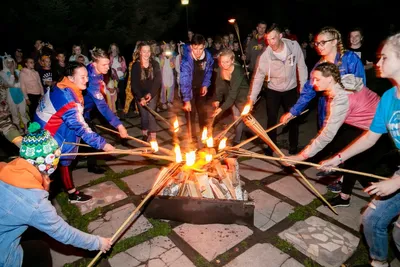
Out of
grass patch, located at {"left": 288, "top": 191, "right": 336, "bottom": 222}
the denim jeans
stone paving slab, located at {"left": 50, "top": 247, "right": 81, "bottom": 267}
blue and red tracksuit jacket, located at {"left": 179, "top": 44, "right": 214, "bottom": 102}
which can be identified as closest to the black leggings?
stone paving slab, located at {"left": 50, "top": 247, "right": 81, "bottom": 267}

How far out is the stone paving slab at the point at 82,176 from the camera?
5348 millimetres

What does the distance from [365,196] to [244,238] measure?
92.9 inches

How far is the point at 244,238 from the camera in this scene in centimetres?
381

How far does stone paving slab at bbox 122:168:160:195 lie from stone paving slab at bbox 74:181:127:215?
0.79 feet

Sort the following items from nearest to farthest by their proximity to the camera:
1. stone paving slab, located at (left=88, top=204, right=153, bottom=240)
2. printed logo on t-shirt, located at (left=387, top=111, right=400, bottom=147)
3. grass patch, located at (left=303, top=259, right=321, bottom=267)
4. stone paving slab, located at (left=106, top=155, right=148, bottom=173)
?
printed logo on t-shirt, located at (left=387, top=111, right=400, bottom=147) → grass patch, located at (left=303, top=259, right=321, bottom=267) → stone paving slab, located at (left=88, top=204, right=153, bottom=240) → stone paving slab, located at (left=106, top=155, right=148, bottom=173)

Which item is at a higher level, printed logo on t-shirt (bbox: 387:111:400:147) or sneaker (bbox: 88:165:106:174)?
printed logo on t-shirt (bbox: 387:111:400:147)

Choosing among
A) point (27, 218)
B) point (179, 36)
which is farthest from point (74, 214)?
point (179, 36)

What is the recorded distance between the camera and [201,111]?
264 inches

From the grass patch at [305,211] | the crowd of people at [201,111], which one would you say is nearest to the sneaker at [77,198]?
the crowd of people at [201,111]

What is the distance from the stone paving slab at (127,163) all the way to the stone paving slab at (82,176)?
15.5 inches

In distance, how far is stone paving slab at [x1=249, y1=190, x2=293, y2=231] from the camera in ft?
13.5

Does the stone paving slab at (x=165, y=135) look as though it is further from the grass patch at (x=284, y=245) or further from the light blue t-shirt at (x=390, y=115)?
the light blue t-shirt at (x=390, y=115)

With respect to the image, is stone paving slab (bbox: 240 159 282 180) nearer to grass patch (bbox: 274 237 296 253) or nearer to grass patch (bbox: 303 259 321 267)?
grass patch (bbox: 274 237 296 253)

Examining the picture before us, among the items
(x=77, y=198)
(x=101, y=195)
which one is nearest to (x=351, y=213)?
(x=101, y=195)
